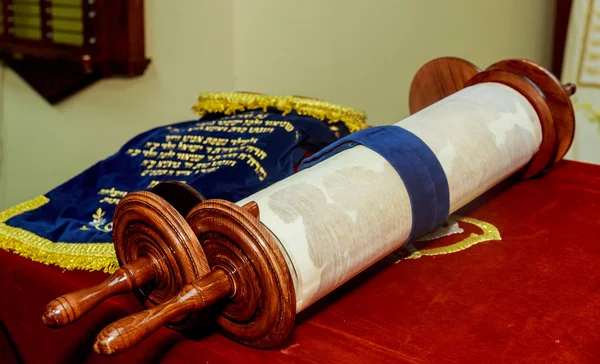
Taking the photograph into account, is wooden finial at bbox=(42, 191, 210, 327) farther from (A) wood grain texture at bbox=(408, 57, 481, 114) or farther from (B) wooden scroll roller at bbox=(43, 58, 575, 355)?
(A) wood grain texture at bbox=(408, 57, 481, 114)

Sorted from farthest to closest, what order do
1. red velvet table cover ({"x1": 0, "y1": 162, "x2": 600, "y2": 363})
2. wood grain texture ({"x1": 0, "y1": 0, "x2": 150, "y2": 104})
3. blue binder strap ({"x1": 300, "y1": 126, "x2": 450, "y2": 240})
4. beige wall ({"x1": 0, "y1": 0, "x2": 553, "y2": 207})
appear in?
wood grain texture ({"x1": 0, "y1": 0, "x2": 150, "y2": 104}) < beige wall ({"x1": 0, "y1": 0, "x2": 553, "y2": 207}) < blue binder strap ({"x1": 300, "y1": 126, "x2": 450, "y2": 240}) < red velvet table cover ({"x1": 0, "y1": 162, "x2": 600, "y2": 363})

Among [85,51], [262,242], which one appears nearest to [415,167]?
[262,242]

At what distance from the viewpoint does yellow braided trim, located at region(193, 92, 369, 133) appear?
135 cm

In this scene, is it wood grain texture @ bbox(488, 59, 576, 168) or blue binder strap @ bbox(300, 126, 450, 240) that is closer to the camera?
blue binder strap @ bbox(300, 126, 450, 240)

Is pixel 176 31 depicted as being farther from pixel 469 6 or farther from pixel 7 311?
pixel 7 311

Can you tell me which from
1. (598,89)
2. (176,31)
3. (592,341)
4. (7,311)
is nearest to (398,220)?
(592,341)

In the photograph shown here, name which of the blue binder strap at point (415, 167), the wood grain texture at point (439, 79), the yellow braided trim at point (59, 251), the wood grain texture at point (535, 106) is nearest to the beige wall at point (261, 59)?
the wood grain texture at point (439, 79)

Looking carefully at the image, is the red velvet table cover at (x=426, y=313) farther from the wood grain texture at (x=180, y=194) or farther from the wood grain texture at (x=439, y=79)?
the wood grain texture at (x=439, y=79)

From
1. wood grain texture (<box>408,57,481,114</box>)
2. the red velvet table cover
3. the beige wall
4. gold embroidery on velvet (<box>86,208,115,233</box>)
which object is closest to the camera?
the red velvet table cover

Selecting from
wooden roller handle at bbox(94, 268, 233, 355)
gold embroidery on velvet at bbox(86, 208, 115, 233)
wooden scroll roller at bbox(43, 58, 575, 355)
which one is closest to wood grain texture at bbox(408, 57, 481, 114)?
wooden scroll roller at bbox(43, 58, 575, 355)

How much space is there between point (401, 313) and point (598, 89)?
1.41 meters

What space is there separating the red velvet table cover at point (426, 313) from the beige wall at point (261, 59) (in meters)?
1.18

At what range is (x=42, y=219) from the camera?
1.07m

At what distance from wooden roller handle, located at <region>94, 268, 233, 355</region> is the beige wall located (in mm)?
1644
